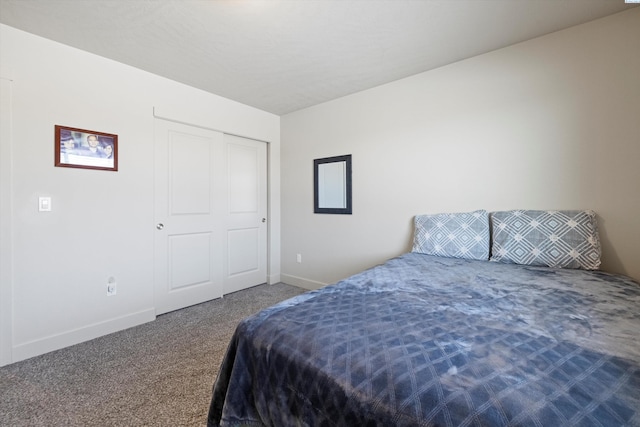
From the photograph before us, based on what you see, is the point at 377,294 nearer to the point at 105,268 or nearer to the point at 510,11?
the point at 510,11

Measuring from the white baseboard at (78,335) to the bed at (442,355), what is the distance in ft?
6.34

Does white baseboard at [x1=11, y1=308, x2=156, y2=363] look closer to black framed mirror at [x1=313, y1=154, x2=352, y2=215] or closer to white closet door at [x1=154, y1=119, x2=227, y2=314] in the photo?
white closet door at [x1=154, y1=119, x2=227, y2=314]

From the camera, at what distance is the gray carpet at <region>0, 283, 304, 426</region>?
1.43 metres

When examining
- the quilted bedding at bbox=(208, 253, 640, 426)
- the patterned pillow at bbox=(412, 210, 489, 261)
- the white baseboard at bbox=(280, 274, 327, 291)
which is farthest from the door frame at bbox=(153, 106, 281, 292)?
the quilted bedding at bbox=(208, 253, 640, 426)

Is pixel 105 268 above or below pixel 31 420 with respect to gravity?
above

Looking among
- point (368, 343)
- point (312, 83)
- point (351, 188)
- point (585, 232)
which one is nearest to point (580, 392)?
point (368, 343)

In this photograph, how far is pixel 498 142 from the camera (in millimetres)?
2213

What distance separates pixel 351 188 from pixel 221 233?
5.56 ft

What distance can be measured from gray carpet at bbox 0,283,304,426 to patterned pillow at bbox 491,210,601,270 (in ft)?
7.45

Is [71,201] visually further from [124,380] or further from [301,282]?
[301,282]

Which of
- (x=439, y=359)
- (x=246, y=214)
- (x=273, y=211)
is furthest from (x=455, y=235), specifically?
(x=246, y=214)

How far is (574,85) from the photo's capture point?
76.0 inches

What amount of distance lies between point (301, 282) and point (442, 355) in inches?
118

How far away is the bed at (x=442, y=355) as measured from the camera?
62cm
